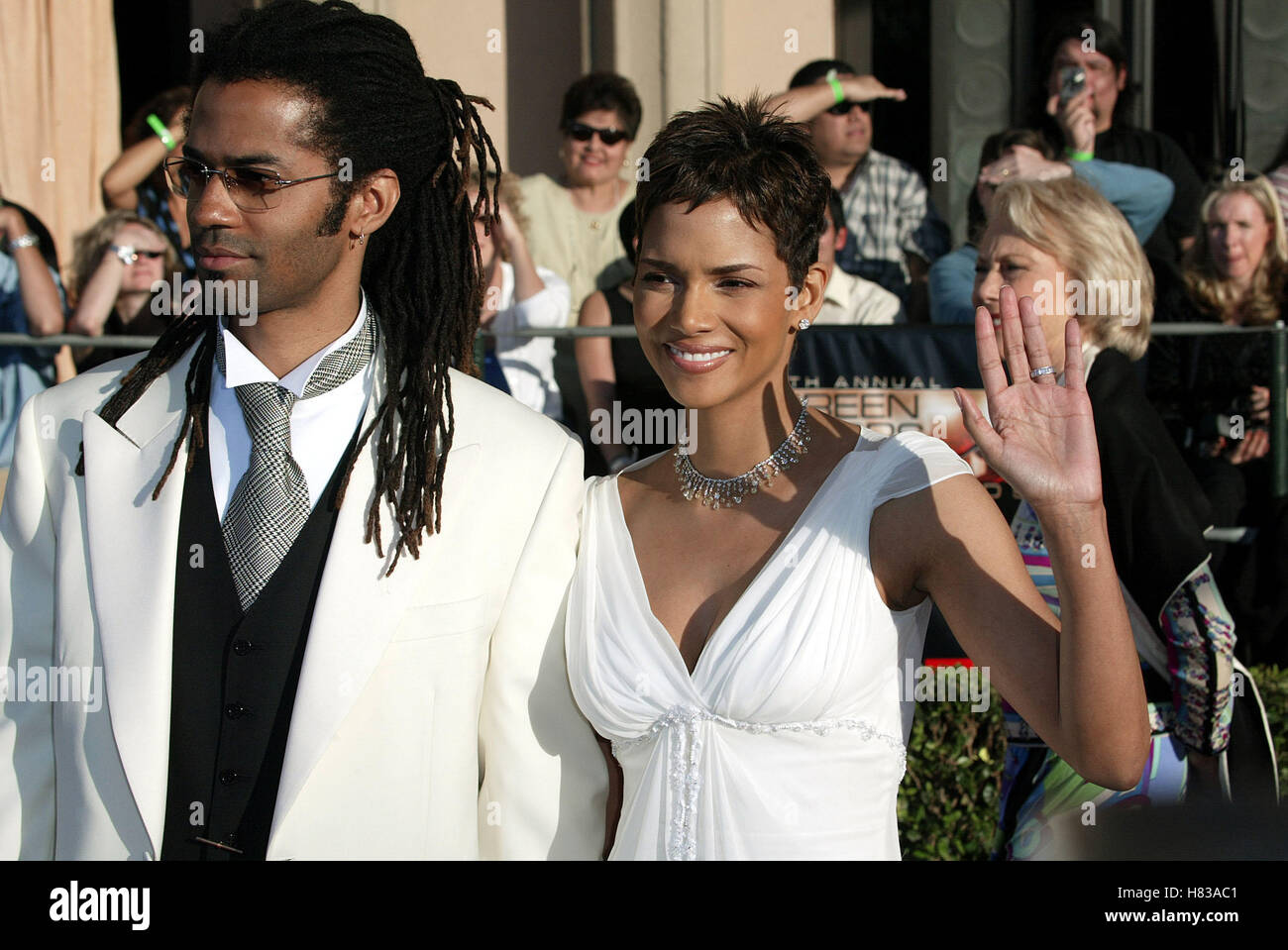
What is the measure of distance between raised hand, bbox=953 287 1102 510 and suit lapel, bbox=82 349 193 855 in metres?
1.29

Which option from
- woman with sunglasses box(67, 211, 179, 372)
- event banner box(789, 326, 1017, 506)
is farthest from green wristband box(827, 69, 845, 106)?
woman with sunglasses box(67, 211, 179, 372)

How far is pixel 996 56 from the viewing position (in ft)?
21.2

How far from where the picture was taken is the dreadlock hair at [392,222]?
2246 millimetres

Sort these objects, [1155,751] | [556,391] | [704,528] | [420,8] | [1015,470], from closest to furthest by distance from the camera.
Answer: [1015,470] < [704,528] < [1155,751] < [556,391] < [420,8]

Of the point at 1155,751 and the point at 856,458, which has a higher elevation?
the point at 856,458

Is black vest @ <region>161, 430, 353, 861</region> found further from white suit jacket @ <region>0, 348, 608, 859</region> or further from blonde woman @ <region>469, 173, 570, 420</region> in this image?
blonde woman @ <region>469, 173, 570, 420</region>

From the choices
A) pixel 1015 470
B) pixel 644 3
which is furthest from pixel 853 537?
pixel 644 3

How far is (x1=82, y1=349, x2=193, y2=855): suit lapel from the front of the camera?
208 cm

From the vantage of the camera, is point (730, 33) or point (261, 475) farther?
point (730, 33)

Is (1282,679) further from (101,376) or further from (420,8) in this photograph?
(420,8)

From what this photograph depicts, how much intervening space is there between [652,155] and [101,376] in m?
A: 1.07

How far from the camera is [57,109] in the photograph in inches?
232

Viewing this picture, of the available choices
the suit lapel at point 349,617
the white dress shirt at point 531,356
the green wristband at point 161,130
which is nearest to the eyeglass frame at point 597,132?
the white dress shirt at point 531,356

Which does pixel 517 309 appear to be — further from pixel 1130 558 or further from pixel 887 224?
pixel 1130 558
